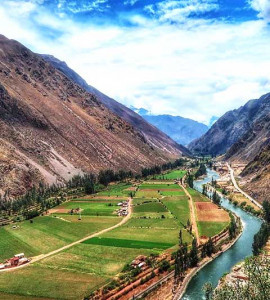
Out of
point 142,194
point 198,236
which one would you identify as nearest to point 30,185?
point 142,194

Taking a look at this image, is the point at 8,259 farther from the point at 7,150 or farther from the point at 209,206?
the point at 7,150

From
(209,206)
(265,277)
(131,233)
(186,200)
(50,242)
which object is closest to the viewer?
(265,277)

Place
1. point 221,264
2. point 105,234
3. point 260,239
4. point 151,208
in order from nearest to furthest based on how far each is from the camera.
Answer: point 221,264 → point 260,239 → point 105,234 → point 151,208

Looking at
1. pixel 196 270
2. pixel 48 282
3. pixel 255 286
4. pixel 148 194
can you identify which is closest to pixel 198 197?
pixel 148 194

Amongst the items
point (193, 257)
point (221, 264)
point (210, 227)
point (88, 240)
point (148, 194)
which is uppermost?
point (148, 194)

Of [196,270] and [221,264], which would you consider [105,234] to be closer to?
[196,270]

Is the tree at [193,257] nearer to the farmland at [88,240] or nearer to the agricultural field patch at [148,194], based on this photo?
the farmland at [88,240]

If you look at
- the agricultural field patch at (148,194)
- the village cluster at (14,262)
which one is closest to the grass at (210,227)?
the village cluster at (14,262)
